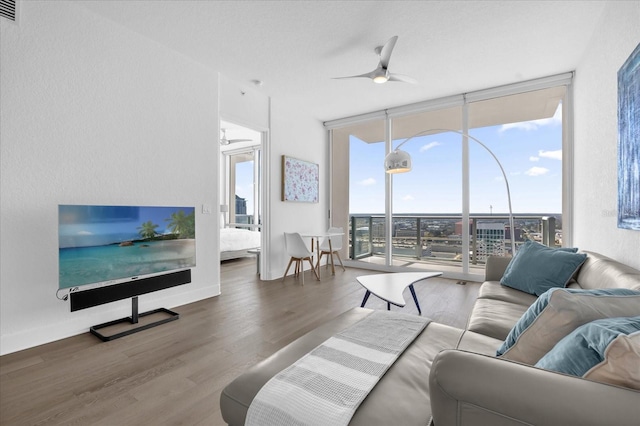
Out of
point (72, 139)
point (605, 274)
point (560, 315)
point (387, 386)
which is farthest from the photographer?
point (72, 139)

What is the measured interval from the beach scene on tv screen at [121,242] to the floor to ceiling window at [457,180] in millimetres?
3271

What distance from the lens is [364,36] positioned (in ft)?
9.72

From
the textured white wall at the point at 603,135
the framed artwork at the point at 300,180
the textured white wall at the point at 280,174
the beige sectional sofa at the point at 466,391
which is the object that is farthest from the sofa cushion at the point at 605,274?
the framed artwork at the point at 300,180

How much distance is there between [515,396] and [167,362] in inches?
84.9

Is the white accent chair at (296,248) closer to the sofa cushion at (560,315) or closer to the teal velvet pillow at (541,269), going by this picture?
the teal velvet pillow at (541,269)

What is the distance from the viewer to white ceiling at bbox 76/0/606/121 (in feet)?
8.38

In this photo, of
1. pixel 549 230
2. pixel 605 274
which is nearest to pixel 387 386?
pixel 605 274

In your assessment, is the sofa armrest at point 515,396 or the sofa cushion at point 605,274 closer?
the sofa armrest at point 515,396

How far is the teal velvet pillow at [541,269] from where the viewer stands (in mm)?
2203

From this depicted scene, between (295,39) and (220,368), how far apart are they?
3032mm

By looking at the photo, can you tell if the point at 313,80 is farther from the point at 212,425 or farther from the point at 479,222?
the point at 212,425

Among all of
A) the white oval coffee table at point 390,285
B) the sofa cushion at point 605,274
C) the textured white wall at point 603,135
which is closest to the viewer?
the sofa cushion at point 605,274

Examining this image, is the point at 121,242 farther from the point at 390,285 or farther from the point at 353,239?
the point at 353,239

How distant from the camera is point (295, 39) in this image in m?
3.02
